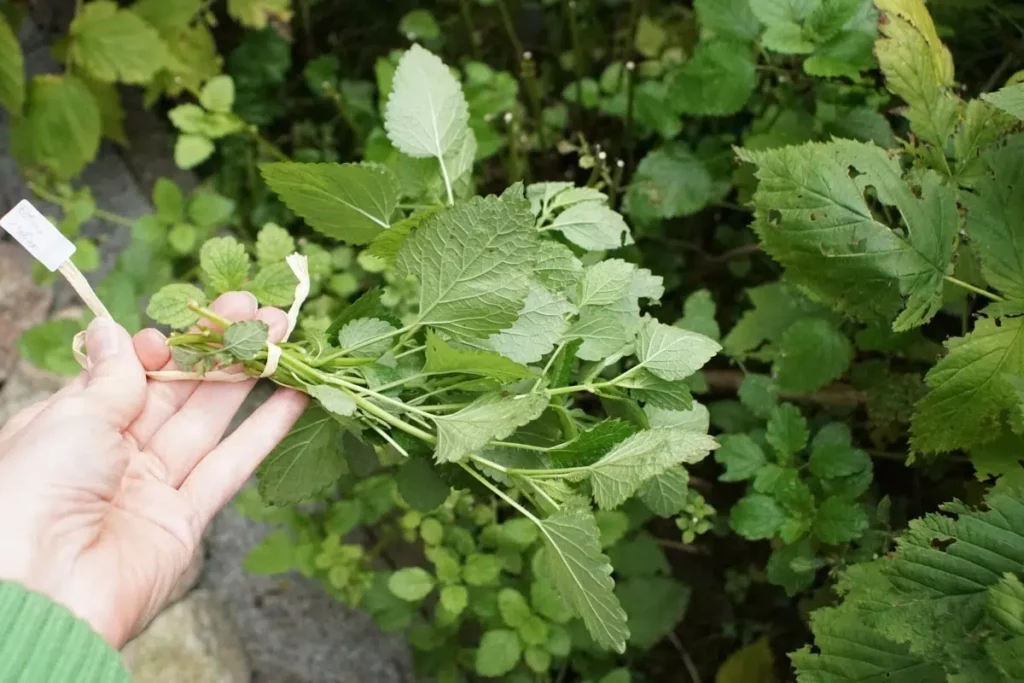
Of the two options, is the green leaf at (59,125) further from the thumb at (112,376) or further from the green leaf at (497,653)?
the green leaf at (497,653)

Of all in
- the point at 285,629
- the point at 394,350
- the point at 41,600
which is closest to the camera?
the point at 41,600

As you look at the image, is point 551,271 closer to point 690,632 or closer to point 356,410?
point 356,410

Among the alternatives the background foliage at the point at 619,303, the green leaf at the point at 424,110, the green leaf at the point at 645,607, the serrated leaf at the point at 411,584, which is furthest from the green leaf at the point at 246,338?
the green leaf at the point at 645,607

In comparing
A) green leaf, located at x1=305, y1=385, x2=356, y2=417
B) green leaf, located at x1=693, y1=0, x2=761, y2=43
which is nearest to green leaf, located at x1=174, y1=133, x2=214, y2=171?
green leaf, located at x1=305, y1=385, x2=356, y2=417

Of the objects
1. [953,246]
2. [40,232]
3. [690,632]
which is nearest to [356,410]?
[40,232]

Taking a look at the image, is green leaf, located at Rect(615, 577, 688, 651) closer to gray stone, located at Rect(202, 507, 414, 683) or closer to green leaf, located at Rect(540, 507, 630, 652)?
gray stone, located at Rect(202, 507, 414, 683)

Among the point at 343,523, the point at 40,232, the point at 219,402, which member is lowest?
the point at 343,523
